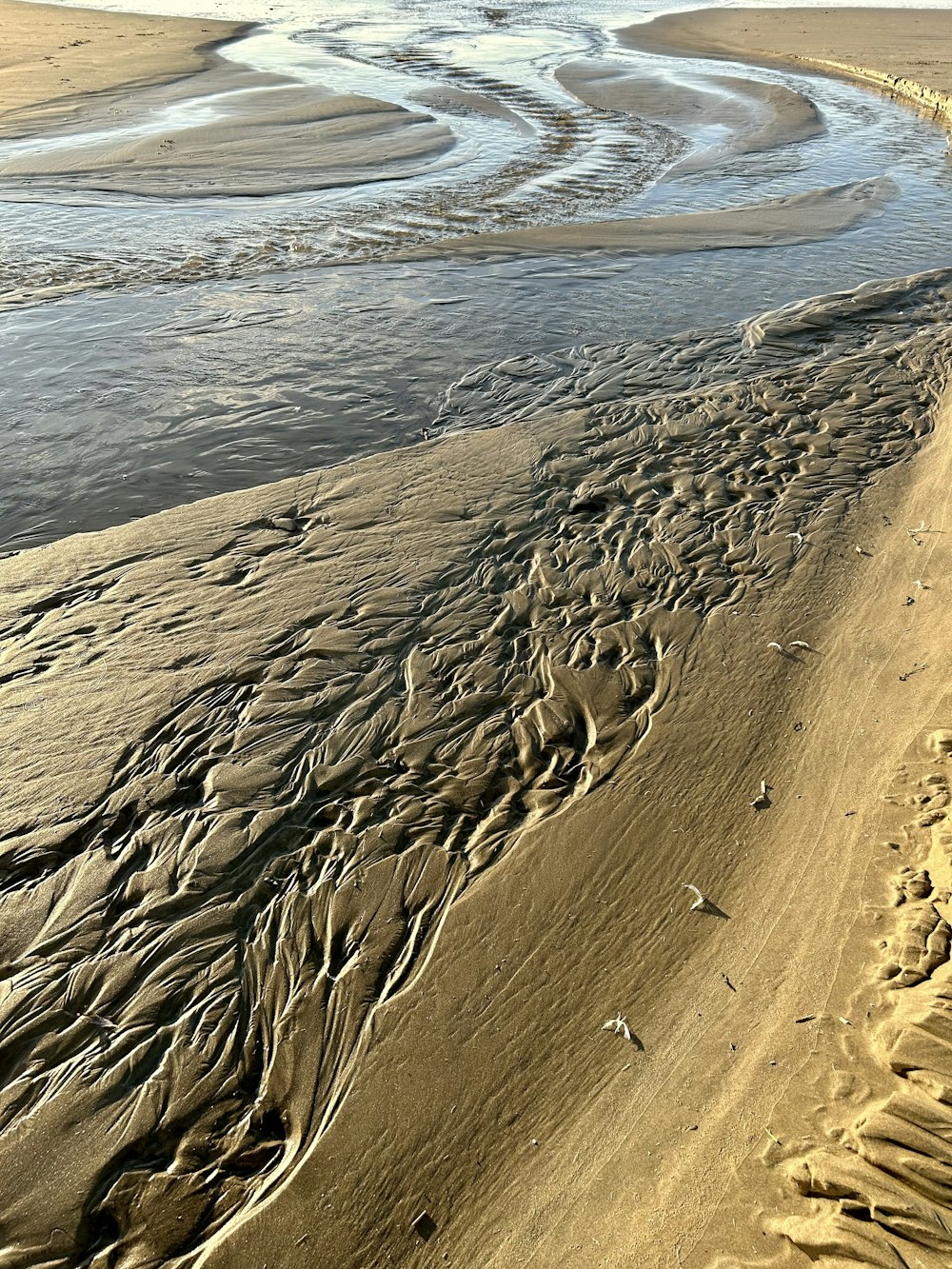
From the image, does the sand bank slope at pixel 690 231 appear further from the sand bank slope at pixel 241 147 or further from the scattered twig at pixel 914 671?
the scattered twig at pixel 914 671

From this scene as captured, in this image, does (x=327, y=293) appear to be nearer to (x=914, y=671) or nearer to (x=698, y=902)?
(x=914, y=671)

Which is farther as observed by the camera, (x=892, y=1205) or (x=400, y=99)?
(x=400, y=99)

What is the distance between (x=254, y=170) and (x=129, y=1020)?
1268 cm

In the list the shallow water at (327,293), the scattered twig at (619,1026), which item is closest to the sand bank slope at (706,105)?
the shallow water at (327,293)

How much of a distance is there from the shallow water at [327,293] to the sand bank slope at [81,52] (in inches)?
81.8

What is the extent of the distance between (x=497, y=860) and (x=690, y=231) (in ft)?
33.4

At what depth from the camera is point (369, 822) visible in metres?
3.78

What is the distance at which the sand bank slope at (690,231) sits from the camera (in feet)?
34.4

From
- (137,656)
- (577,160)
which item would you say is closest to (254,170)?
(577,160)

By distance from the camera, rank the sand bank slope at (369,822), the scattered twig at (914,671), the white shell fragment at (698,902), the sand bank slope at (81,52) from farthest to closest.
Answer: the sand bank slope at (81,52) → the scattered twig at (914,671) → the white shell fragment at (698,902) → the sand bank slope at (369,822)

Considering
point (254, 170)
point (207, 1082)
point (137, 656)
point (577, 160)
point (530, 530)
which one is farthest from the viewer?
point (577, 160)

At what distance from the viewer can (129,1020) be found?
3.10m

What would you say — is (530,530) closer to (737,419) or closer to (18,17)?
(737,419)

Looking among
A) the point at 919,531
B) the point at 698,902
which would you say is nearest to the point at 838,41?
the point at 919,531
